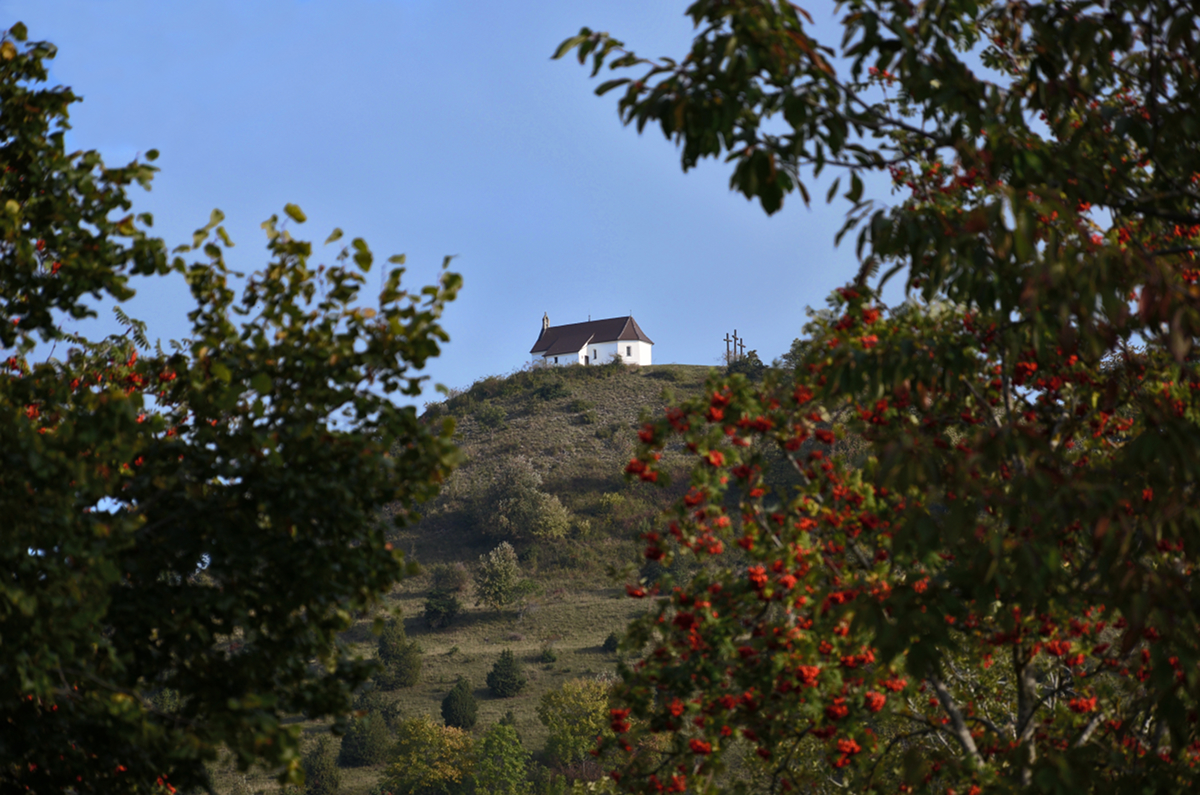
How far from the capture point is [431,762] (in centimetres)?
2244

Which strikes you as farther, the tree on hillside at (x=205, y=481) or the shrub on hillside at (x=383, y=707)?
the shrub on hillside at (x=383, y=707)

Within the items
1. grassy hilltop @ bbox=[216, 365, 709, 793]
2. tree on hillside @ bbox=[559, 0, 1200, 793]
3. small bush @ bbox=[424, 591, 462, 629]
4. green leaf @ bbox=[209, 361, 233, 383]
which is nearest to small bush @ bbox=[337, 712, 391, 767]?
grassy hilltop @ bbox=[216, 365, 709, 793]

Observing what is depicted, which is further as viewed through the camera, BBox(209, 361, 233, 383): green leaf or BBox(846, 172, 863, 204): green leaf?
BBox(209, 361, 233, 383): green leaf

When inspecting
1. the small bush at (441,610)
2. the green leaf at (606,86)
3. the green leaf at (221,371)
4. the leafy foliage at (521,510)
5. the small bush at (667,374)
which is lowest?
the small bush at (441,610)

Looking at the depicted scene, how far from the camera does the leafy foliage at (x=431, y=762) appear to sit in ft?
71.8

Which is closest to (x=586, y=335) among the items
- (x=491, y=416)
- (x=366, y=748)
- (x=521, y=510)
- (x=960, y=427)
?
(x=491, y=416)

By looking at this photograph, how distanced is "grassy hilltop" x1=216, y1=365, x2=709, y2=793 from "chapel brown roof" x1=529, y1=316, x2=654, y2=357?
5.39 m

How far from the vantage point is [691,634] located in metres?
5.30

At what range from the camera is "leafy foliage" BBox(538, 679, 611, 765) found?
23.0m

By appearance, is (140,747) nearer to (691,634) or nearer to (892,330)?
(691,634)

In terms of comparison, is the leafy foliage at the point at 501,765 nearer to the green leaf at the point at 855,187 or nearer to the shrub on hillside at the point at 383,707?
the shrub on hillside at the point at 383,707

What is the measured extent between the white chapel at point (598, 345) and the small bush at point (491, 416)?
10.9m

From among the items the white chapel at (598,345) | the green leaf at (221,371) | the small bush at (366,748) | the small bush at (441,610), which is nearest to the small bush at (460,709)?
the small bush at (366,748)

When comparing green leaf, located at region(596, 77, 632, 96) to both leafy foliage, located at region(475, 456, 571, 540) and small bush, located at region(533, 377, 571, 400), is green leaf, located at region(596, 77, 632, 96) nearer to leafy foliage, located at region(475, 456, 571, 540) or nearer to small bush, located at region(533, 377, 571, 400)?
leafy foliage, located at region(475, 456, 571, 540)
